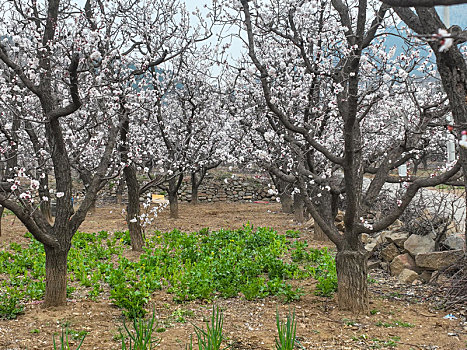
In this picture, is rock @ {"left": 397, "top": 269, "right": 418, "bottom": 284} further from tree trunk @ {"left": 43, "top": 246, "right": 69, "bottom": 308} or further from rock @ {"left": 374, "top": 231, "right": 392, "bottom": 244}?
tree trunk @ {"left": 43, "top": 246, "right": 69, "bottom": 308}

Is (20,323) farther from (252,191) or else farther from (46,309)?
(252,191)

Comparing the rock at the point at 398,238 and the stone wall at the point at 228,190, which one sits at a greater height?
the stone wall at the point at 228,190

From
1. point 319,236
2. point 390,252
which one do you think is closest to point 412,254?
point 390,252

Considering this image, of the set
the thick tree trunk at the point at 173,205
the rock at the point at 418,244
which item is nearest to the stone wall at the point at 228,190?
the thick tree trunk at the point at 173,205

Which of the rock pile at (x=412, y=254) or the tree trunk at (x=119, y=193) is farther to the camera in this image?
the tree trunk at (x=119, y=193)

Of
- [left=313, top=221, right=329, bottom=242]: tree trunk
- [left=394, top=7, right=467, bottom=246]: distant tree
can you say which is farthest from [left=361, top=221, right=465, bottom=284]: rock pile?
[left=394, top=7, right=467, bottom=246]: distant tree

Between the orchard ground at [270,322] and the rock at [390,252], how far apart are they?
965 millimetres

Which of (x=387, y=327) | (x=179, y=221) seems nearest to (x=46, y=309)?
(x=387, y=327)

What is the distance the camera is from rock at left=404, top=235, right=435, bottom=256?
681cm

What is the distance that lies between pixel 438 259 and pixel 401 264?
85cm

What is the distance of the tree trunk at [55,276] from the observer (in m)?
5.17

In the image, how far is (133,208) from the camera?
9391 millimetres

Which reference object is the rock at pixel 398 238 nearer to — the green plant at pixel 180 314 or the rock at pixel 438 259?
the rock at pixel 438 259

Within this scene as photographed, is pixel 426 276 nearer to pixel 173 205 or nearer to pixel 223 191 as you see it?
pixel 173 205
